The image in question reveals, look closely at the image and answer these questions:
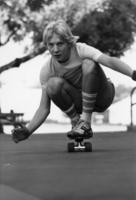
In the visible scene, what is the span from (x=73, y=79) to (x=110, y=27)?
12970mm

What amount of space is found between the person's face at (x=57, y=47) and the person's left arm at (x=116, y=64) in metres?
0.23

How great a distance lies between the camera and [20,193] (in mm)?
2336

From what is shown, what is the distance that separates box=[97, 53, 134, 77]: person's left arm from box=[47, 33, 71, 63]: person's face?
0.75ft

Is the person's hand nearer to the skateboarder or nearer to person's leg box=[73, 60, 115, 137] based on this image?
the skateboarder

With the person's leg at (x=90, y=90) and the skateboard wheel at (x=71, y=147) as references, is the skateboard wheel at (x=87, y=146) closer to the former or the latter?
the skateboard wheel at (x=71, y=147)

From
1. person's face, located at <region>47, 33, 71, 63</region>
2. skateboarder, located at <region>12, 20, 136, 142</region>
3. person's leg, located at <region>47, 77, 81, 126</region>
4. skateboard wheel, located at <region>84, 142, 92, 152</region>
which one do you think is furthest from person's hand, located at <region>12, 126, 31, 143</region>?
person's face, located at <region>47, 33, 71, 63</region>

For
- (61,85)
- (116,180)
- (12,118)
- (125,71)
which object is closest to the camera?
(116,180)

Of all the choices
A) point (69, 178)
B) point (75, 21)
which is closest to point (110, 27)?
point (75, 21)

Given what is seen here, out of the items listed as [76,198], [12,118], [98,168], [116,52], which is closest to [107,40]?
[116,52]

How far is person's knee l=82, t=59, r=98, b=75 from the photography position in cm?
427

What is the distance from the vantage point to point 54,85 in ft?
14.4

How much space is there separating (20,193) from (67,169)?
0.91 m

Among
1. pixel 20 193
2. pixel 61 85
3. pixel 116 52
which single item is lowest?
pixel 20 193

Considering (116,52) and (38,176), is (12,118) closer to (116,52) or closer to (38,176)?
(116,52)
